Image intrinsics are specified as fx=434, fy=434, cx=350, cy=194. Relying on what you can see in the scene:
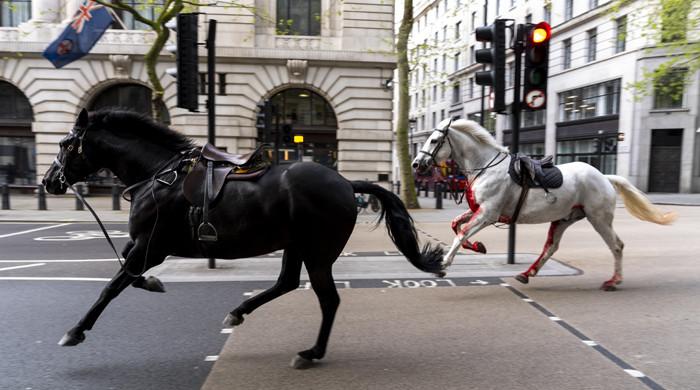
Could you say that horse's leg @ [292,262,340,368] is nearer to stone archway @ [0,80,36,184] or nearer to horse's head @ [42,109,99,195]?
horse's head @ [42,109,99,195]

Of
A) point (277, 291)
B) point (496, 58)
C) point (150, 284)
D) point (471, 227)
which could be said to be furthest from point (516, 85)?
point (150, 284)

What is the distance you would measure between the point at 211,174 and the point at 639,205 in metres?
5.75

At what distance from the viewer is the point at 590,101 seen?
31.2 m

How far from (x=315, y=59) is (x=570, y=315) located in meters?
19.7

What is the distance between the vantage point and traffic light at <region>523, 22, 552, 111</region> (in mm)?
6617

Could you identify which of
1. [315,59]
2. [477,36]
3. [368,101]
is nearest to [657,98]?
[368,101]

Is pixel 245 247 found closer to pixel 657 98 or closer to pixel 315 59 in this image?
pixel 315 59

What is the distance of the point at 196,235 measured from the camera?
3.65 metres

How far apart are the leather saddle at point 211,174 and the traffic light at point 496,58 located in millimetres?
4337

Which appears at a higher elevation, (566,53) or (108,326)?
(566,53)

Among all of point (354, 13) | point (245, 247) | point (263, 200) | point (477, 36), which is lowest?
point (245, 247)

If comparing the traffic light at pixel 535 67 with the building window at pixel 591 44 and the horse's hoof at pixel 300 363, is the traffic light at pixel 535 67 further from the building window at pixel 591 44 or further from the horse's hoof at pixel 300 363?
the building window at pixel 591 44

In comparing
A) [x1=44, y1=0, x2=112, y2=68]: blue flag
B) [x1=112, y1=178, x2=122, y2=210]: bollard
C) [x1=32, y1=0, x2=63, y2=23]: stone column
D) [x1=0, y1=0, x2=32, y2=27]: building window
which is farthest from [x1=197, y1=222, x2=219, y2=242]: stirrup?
[x1=0, y1=0, x2=32, y2=27]: building window

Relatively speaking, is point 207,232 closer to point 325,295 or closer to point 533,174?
point 325,295
